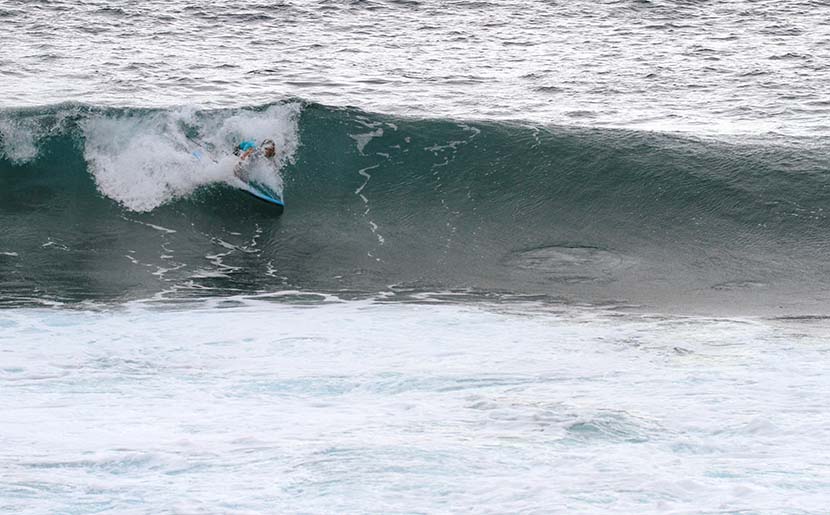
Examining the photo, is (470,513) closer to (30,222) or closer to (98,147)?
(30,222)

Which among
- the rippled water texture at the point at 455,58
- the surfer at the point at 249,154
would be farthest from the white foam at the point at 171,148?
the rippled water texture at the point at 455,58

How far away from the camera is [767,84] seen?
23.0 meters

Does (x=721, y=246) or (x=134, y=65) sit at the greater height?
(x=134, y=65)

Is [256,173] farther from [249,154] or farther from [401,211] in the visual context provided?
[401,211]

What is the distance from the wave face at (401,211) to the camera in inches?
546

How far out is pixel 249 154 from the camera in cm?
1672

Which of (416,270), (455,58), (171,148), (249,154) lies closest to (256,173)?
(249,154)

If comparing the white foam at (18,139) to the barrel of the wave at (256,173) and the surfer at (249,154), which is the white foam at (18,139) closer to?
the barrel of the wave at (256,173)

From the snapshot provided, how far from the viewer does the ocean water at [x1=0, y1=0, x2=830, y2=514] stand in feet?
24.9

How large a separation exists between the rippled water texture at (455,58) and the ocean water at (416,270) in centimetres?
15

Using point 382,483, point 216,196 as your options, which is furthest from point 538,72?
point 382,483

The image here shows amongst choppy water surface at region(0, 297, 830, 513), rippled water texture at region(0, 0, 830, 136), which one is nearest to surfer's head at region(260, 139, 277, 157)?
rippled water texture at region(0, 0, 830, 136)

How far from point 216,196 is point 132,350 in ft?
20.4

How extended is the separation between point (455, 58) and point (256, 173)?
1038 cm
